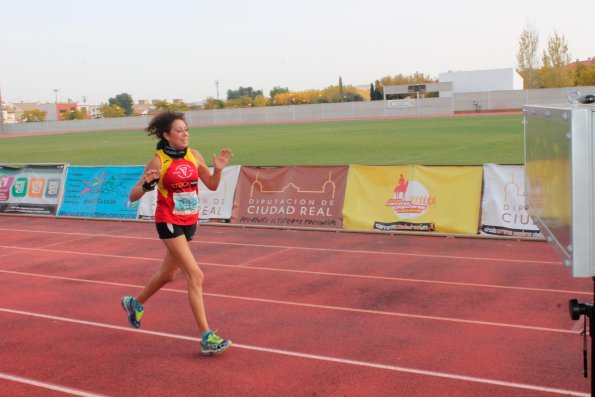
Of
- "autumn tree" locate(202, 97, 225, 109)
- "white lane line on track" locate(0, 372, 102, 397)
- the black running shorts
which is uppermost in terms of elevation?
"autumn tree" locate(202, 97, 225, 109)

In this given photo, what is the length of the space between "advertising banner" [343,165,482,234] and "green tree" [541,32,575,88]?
84.0 metres

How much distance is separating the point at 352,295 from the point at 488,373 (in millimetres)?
3013

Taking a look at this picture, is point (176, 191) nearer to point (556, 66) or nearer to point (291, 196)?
point (291, 196)

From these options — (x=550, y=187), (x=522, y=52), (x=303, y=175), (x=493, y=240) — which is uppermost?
(x=522, y=52)

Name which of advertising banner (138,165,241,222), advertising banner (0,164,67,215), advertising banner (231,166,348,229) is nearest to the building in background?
advertising banner (0,164,67,215)

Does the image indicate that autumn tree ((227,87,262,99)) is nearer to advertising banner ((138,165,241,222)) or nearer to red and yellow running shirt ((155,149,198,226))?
advertising banner ((138,165,241,222))

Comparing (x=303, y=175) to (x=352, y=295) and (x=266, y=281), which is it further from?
(x=352, y=295)

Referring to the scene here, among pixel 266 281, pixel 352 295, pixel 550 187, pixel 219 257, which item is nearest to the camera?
pixel 550 187

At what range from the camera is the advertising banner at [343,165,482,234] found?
12586 millimetres

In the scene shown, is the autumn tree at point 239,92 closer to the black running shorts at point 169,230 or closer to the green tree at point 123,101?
the green tree at point 123,101

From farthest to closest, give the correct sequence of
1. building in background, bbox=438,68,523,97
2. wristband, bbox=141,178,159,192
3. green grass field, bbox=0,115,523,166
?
1. building in background, bbox=438,68,523,97
2. green grass field, bbox=0,115,523,166
3. wristband, bbox=141,178,159,192

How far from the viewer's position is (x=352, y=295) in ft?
28.9

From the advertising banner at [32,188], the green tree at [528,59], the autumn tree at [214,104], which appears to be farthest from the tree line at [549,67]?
the advertising banner at [32,188]

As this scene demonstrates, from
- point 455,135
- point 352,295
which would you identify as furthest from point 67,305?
point 455,135
